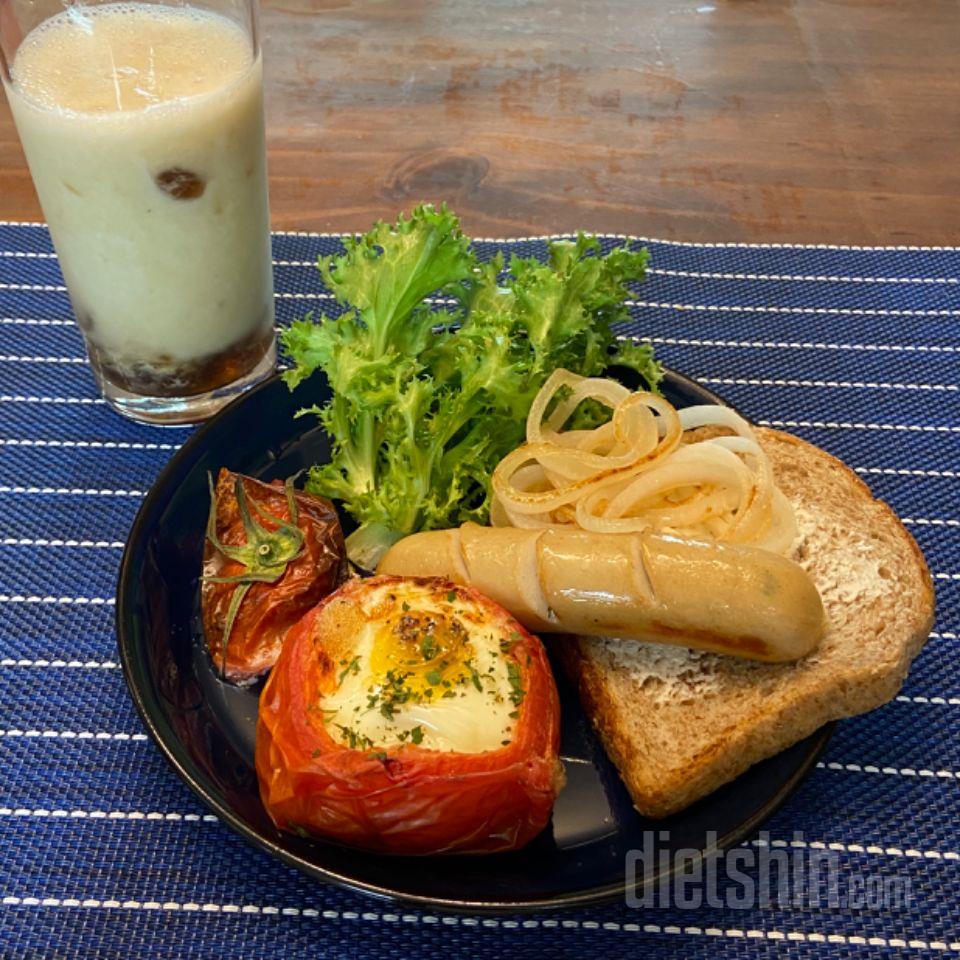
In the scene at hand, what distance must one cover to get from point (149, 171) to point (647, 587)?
56.8 inches

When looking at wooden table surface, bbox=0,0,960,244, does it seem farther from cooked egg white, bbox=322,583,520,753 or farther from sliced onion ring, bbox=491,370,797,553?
cooked egg white, bbox=322,583,520,753

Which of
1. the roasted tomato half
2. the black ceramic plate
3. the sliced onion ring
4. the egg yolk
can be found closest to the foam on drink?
the black ceramic plate

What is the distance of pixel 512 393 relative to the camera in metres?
2.30

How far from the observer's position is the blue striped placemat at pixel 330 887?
1.81 m

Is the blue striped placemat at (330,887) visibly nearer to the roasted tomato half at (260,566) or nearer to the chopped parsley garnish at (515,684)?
the roasted tomato half at (260,566)

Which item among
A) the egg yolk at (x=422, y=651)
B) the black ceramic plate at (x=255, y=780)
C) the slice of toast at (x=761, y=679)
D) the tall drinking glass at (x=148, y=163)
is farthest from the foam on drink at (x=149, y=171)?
the slice of toast at (x=761, y=679)

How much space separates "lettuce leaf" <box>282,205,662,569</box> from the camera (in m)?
2.32

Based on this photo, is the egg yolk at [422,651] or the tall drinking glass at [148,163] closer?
the egg yolk at [422,651]

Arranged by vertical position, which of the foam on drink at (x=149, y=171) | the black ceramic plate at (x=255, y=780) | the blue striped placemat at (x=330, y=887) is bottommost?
the blue striped placemat at (x=330, y=887)

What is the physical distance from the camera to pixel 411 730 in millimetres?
1761

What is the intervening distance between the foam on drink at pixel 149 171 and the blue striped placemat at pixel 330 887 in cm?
35

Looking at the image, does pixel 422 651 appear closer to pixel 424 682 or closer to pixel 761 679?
pixel 424 682

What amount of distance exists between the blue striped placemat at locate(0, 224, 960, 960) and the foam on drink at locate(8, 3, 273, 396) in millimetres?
349

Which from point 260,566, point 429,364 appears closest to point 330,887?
point 260,566
